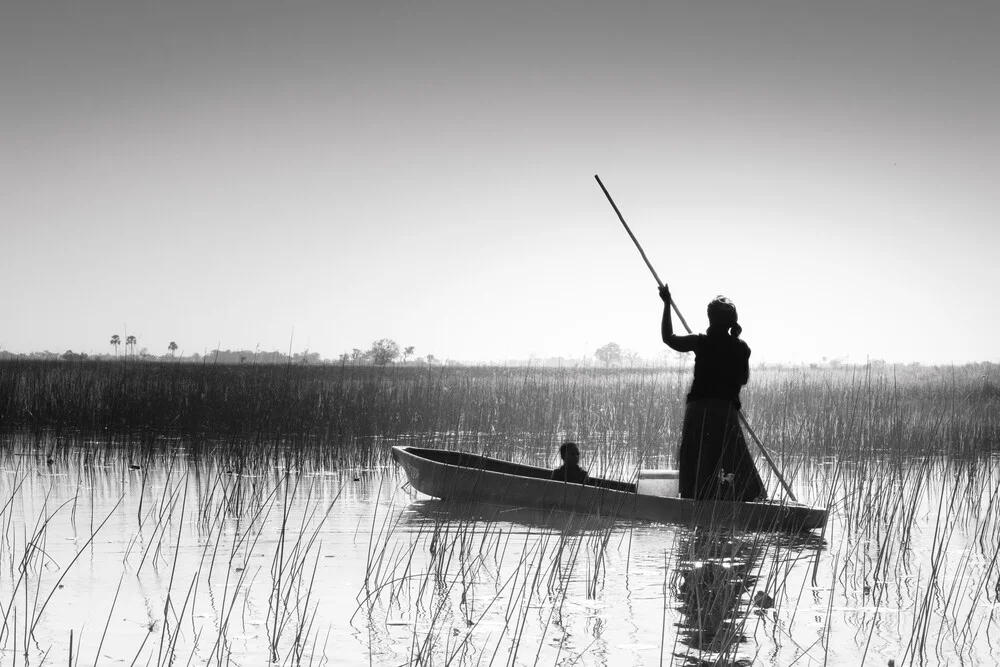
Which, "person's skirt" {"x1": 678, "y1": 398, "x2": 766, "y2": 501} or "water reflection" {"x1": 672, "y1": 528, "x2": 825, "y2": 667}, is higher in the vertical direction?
"person's skirt" {"x1": 678, "y1": 398, "x2": 766, "y2": 501}

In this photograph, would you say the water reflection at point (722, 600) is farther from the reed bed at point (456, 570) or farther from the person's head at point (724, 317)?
the person's head at point (724, 317)

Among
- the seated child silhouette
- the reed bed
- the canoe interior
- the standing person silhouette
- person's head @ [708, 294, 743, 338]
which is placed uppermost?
person's head @ [708, 294, 743, 338]

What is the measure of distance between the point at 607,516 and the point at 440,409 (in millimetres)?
7221

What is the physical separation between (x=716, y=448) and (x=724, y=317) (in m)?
0.94

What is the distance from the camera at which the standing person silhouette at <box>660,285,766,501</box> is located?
20.9 ft

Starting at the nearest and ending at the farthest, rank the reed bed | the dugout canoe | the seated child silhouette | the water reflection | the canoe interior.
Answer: the water reflection, the reed bed, the dugout canoe, the seated child silhouette, the canoe interior

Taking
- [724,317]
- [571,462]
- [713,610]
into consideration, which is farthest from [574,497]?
[713,610]

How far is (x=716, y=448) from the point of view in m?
6.40

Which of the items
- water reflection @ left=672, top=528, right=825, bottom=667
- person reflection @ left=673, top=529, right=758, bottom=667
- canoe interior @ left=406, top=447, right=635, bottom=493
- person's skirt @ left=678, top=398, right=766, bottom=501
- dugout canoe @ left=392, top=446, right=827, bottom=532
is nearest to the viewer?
person reflection @ left=673, top=529, right=758, bottom=667

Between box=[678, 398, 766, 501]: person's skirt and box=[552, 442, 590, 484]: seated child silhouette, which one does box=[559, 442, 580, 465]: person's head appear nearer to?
box=[552, 442, 590, 484]: seated child silhouette

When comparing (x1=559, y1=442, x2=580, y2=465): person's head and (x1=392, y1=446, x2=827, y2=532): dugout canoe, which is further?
(x1=559, y1=442, x2=580, y2=465): person's head

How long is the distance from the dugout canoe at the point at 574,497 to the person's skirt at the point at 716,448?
20 centimetres

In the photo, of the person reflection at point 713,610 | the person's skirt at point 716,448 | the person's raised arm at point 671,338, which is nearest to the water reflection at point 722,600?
the person reflection at point 713,610

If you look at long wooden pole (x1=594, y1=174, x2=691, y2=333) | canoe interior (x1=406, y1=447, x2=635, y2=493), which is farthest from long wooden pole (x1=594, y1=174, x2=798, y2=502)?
canoe interior (x1=406, y1=447, x2=635, y2=493)
